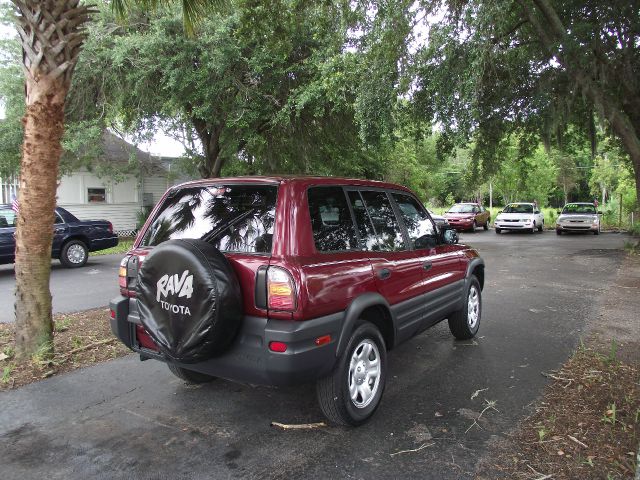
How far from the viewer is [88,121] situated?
15430 millimetres

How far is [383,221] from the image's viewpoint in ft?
13.5

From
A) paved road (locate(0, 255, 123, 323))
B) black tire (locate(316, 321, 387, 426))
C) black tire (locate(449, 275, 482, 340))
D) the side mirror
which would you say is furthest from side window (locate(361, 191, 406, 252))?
paved road (locate(0, 255, 123, 323))

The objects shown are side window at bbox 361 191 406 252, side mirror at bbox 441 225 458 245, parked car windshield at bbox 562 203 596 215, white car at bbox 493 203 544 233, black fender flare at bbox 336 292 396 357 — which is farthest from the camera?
white car at bbox 493 203 544 233

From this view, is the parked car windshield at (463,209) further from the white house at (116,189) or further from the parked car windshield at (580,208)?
the white house at (116,189)

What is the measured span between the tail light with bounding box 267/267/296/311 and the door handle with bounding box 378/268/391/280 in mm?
978

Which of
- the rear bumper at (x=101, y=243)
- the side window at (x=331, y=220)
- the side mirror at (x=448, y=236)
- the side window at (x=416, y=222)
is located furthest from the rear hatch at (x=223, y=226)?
the rear bumper at (x=101, y=243)

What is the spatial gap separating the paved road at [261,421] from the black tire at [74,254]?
7.86m

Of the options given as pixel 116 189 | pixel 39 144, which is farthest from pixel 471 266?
pixel 116 189

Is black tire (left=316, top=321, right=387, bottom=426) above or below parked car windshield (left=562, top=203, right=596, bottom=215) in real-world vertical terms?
below

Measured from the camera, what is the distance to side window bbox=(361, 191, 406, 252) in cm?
397

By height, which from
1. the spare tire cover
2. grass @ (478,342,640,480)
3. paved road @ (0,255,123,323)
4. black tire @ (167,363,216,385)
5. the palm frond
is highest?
the palm frond

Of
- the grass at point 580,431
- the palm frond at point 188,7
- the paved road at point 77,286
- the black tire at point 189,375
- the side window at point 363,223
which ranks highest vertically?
the palm frond at point 188,7

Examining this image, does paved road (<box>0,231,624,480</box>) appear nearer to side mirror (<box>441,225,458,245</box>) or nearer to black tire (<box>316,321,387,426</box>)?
black tire (<box>316,321,387,426</box>)

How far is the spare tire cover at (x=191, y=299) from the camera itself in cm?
295
